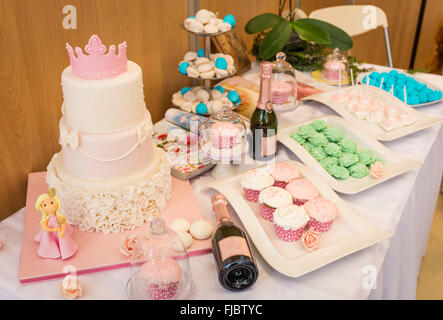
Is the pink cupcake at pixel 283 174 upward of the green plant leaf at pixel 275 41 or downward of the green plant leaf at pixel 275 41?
downward

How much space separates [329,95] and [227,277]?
42.9 inches

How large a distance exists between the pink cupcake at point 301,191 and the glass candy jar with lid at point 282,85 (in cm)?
65

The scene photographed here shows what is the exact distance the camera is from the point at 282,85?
1781 mm

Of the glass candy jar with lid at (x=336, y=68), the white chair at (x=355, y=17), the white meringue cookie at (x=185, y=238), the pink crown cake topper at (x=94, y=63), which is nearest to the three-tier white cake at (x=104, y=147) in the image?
the pink crown cake topper at (x=94, y=63)

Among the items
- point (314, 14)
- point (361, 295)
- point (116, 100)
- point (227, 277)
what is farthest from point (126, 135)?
point (314, 14)

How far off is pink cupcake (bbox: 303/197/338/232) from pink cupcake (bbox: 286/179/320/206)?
0.03 m

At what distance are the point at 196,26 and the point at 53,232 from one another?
856 millimetres

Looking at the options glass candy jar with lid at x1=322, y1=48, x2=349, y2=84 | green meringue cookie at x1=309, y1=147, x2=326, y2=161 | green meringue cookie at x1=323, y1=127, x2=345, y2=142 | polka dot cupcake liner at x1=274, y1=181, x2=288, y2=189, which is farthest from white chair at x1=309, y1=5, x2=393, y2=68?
polka dot cupcake liner at x1=274, y1=181, x2=288, y2=189

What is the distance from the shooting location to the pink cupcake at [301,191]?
1.15 meters

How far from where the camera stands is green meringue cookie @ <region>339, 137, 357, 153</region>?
141 centimetres

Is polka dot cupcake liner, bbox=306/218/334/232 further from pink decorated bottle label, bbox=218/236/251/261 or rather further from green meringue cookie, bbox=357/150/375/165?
green meringue cookie, bbox=357/150/375/165

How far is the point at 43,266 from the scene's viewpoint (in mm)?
989

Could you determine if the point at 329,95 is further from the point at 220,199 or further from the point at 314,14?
the point at 314,14

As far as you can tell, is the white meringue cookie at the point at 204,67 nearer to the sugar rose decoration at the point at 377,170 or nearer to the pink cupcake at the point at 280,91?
the pink cupcake at the point at 280,91
